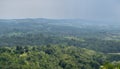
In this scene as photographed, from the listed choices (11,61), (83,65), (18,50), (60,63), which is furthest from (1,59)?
(83,65)

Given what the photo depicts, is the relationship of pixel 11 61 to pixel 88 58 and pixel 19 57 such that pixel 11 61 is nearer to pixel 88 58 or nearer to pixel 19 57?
pixel 19 57

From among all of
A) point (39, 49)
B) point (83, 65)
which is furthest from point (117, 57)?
point (39, 49)

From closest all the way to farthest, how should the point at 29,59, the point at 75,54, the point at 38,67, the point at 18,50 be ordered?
the point at 38,67 → the point at 29,59 → the point at 18,50 → the point at 75,54

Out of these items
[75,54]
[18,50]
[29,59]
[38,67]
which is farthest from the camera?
[75,54]

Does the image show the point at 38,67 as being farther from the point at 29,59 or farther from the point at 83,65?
the point at 83,65

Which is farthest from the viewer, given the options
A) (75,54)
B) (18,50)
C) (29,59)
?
(75,54)

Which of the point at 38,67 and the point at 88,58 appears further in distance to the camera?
the point at 88,58
